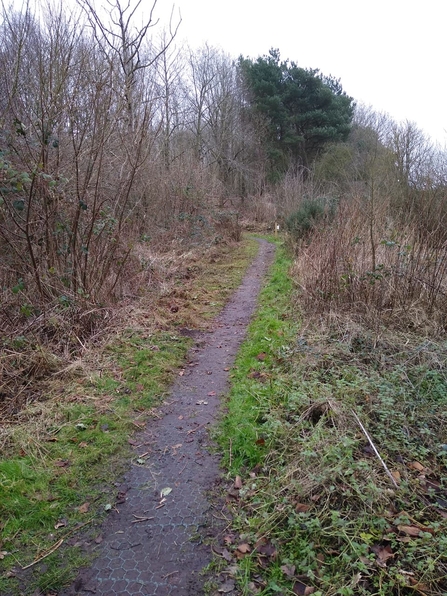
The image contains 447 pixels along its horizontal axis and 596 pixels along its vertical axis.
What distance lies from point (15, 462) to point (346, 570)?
2.46 metres

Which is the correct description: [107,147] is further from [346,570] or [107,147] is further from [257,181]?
[257,181]

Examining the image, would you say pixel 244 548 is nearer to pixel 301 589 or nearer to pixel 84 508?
pixel 301 589

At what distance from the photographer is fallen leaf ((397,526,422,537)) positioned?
7.70 feet

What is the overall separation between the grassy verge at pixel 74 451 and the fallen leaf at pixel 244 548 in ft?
3.01

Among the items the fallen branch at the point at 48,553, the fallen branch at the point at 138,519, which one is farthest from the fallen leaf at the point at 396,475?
the fallen branch at the point at 48,553

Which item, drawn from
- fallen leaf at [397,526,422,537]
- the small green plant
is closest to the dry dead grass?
fallen leaf at [397,526,422,537]

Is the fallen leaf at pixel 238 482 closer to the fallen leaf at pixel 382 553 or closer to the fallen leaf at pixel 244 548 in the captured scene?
the fallen leaf at pixel 244 548

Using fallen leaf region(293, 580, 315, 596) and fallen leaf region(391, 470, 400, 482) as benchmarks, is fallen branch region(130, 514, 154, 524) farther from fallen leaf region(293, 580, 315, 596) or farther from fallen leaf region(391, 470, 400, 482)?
fallen leaf region(391, 470, 400, 482)

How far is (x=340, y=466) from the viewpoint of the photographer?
2.80 meters

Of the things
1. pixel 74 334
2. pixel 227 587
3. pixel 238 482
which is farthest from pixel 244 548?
pixel 74 334

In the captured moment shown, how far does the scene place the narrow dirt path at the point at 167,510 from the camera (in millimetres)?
2246

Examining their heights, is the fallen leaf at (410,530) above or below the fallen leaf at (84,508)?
above

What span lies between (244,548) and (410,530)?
101 centimetres

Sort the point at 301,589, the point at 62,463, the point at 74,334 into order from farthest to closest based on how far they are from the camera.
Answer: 1. the point at 74,334
2. the point at 62,463
3. the point at 301,589
